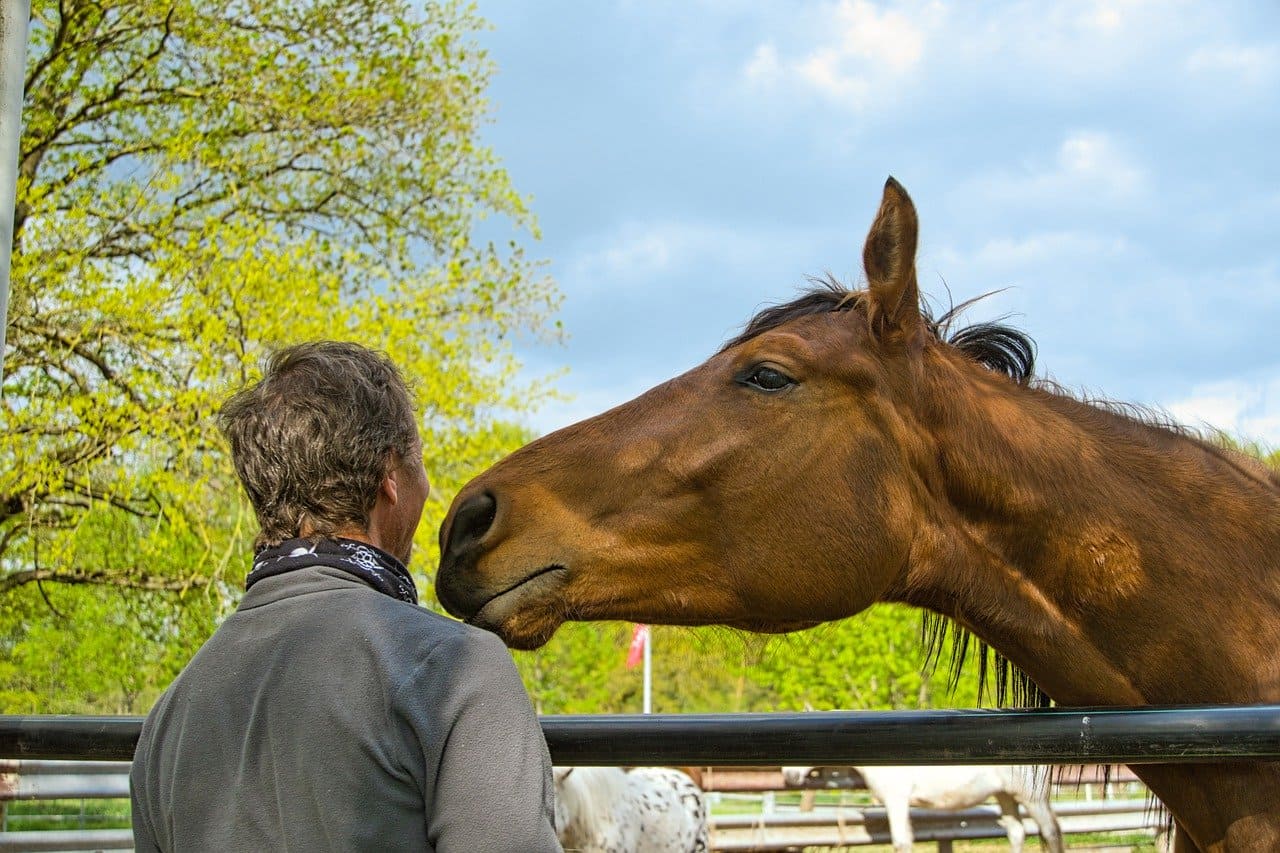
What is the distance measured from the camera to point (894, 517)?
2.38m

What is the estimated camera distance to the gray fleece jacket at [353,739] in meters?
1.36

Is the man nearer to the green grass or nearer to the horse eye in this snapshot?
the horse eye

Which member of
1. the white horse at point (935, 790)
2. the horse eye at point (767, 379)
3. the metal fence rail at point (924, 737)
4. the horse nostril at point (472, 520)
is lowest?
the white horse at point (935, 790)

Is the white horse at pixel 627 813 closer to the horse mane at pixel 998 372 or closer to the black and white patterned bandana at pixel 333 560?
the horse mane at pixel 998 372

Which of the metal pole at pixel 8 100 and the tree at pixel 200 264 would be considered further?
the tree at pixel 200 264

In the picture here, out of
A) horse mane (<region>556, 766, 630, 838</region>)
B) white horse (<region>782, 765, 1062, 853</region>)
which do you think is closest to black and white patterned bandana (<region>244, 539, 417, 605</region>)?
horse mane (<region>556, 766, 630, 838</region>)

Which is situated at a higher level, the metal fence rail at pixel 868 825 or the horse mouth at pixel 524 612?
the horse mouth at pixel 524 612

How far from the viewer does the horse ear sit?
2434 mm

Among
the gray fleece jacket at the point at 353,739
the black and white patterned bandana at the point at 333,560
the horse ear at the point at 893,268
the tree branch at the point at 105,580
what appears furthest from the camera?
the tree branch at the point at 105,580

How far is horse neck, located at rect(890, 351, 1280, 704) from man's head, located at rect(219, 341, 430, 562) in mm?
1225

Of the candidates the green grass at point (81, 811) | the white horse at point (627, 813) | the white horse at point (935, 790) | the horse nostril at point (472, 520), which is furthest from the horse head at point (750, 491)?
the white horse at point (935, 790)

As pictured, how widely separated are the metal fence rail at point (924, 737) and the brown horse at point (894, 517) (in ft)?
1.15

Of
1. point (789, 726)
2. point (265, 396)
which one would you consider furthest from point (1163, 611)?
point (265, 396)

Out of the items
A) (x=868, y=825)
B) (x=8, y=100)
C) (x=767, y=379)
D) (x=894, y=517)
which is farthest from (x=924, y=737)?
(x=868, y=825)
